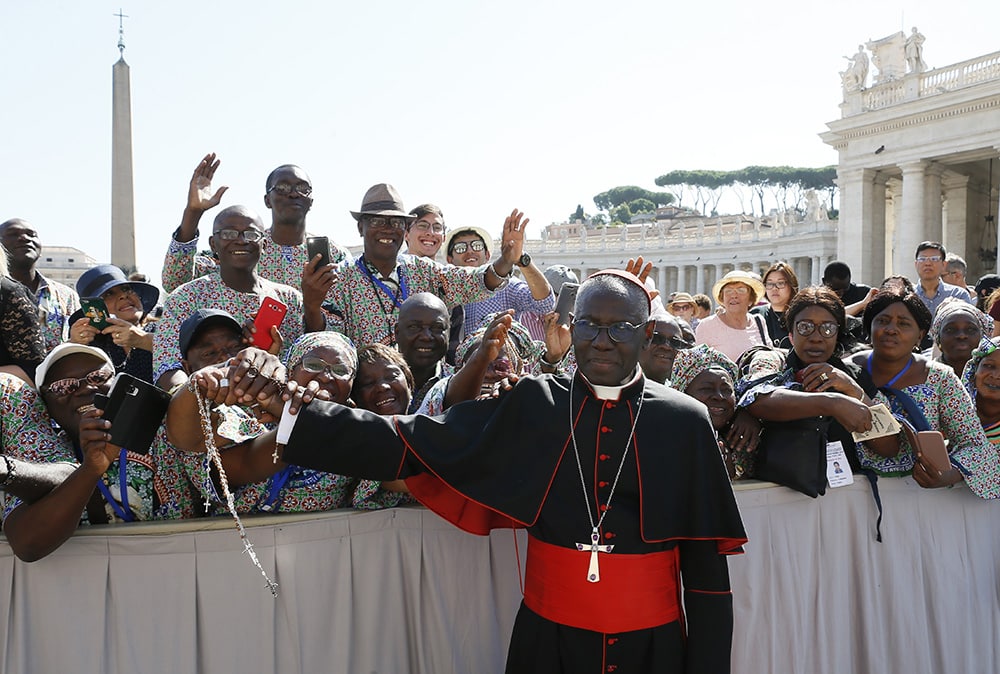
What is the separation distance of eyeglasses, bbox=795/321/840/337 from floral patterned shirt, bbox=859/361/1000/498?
1.47 feet

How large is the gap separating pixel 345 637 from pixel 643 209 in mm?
98074

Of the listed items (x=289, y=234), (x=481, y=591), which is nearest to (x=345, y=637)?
(x=481, y=591)

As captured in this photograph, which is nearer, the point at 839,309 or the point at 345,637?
the point at 345,637

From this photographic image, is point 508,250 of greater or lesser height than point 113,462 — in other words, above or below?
above

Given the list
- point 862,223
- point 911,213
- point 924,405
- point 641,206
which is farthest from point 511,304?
point 641,206

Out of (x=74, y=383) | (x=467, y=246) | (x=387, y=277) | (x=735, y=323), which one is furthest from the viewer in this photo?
(x=735, y=323)

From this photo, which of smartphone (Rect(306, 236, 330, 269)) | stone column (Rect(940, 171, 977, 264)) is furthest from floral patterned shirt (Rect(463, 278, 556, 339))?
stone column (Rect(940, 171, 977, 264))

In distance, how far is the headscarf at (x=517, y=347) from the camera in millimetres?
3513

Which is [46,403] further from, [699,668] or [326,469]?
[699,668]

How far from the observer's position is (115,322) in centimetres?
446

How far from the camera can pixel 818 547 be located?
3.47 m

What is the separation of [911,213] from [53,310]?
25.2 m

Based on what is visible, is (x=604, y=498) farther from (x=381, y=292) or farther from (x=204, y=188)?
(x=204, y=188)

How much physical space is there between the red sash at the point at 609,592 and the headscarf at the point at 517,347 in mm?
1135
